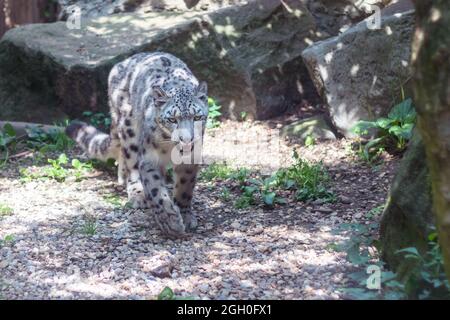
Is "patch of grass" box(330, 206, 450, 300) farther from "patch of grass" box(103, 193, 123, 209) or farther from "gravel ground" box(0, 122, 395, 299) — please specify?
"patch of grass" box(103, 193, 123, 209)

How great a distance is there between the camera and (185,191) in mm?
6828

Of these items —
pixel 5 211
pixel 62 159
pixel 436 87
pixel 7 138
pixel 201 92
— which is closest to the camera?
pixel 436 87

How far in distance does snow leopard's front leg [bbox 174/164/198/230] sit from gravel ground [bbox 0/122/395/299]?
129 millimetres

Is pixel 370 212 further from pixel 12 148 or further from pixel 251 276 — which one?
pixel 12 148

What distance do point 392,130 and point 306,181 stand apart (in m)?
1.04

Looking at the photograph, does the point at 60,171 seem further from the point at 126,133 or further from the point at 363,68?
the point at 363,68

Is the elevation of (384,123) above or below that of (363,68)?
below

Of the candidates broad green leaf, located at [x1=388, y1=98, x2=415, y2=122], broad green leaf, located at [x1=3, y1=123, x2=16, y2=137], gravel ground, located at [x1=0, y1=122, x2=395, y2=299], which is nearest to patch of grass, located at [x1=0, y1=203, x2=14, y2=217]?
gravel ground, located at [x1=0, y1=122, x2=395, y2=299]

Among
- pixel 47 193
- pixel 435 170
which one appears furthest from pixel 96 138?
pixel 435 170

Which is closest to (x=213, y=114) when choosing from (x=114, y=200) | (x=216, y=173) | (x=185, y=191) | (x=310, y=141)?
(x=310, y=141)

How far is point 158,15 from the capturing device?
1113 centimetres

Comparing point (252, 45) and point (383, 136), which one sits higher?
point (252, 45)

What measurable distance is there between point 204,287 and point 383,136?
328cm

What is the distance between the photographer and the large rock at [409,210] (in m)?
4.88
